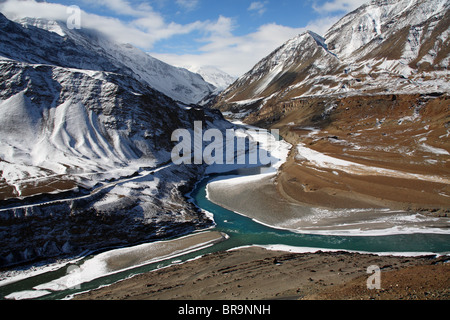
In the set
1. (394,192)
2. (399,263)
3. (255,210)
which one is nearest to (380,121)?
(394,192)

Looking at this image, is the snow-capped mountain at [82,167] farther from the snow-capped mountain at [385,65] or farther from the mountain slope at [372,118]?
the snow-capped mountain at [385,65]

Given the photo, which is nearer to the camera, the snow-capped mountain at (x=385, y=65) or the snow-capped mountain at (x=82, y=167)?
the snow-capped mountain at (x=82, y=167)

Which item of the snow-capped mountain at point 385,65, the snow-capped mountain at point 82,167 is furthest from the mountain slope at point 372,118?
the snow-capped mountain at point 82,167

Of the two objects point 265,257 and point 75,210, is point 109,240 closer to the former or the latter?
point 75,210

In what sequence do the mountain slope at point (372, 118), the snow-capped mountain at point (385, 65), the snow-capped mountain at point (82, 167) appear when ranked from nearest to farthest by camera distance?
the snow-capped mountain at point (82, 167) < the mountain slope at point (372, 118) < the snow-capped mountain at point (385, 65)

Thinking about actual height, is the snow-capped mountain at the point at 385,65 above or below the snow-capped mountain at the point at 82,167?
above

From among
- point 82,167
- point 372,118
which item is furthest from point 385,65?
point 82,167

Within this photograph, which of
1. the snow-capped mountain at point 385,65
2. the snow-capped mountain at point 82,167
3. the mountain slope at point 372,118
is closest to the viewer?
the snow-capped mountain at point 82,167

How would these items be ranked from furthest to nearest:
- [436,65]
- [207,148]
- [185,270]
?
1. [436,65]
2. [207,148]
3. [185,270]
